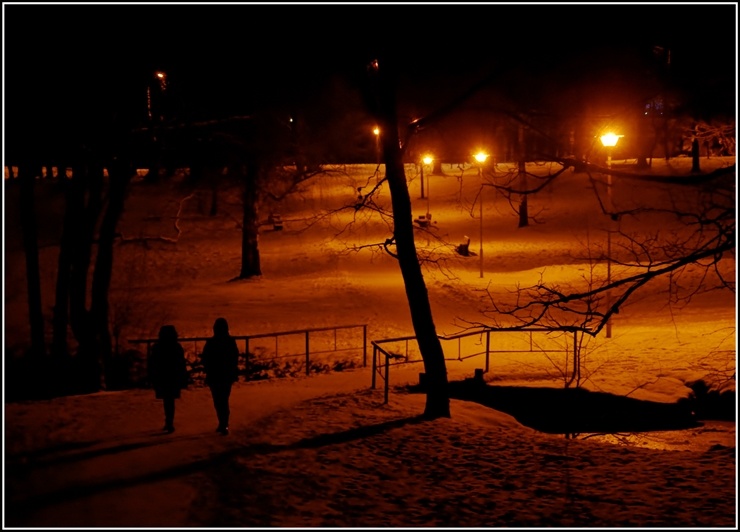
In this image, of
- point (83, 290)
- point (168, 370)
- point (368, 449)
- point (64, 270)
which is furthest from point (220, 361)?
point (64, 270)

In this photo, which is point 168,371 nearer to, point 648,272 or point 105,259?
point 105,259

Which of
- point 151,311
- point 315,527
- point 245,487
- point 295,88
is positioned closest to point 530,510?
point 315,527

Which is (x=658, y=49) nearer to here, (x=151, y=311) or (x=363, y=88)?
(x=363, y=88)

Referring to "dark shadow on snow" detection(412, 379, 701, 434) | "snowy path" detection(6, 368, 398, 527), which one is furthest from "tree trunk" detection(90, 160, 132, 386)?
"dark shadow on snow" detection(412, 379, 701, 434)

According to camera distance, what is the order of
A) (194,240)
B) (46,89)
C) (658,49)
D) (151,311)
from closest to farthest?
(658,49), (46,89), (151,311), (194,240)

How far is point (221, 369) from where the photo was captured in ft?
35.4

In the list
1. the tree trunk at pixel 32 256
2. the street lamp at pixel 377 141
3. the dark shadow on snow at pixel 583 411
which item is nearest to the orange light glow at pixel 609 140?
the street lamp at pixel 377 141

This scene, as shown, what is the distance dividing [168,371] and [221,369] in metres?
0.72

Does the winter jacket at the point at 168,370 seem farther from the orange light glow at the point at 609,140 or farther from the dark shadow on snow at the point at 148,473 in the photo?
the orange light glow at the point at 609,140

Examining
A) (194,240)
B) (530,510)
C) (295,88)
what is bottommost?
(530,510)

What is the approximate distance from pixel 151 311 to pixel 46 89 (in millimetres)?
10081

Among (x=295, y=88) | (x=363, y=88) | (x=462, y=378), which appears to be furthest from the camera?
(x=295, y=88)

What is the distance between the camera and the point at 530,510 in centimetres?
807

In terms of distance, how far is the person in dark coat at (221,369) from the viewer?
1066 centimetres
